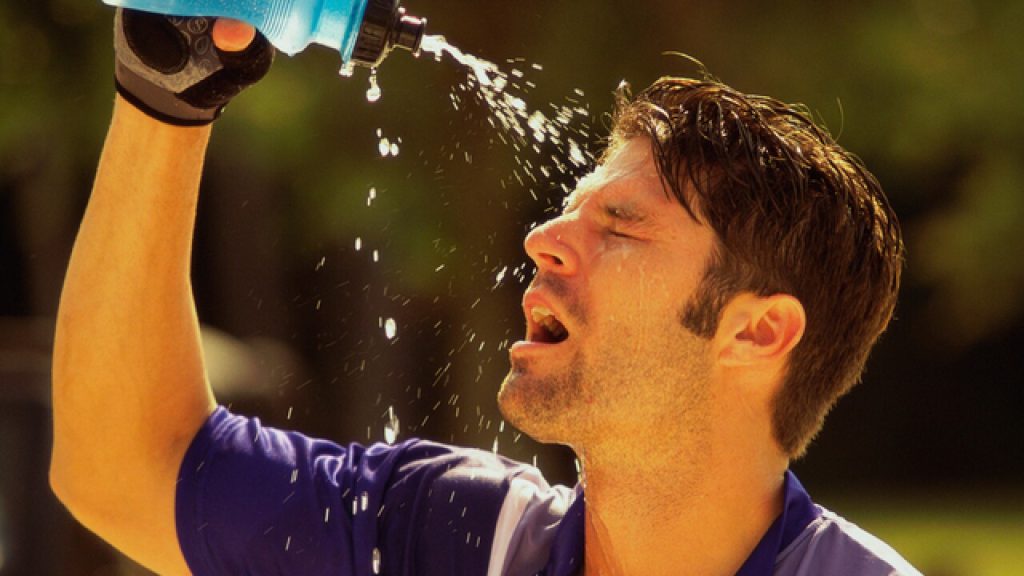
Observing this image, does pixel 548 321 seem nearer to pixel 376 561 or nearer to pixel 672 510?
pixel 672 510

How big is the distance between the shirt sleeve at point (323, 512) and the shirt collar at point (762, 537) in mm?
148

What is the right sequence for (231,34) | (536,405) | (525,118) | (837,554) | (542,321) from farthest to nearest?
(525,118) → (542,321) → (536,405) → (837,554) → (231,34)

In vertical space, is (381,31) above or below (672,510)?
above

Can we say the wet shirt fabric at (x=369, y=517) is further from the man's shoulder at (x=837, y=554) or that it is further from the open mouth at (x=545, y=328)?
the open mouth at (x=545, y=328)

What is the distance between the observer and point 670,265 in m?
3.69

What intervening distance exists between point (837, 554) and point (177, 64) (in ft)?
5.22

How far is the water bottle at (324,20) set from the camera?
3246mm

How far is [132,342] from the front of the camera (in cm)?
357

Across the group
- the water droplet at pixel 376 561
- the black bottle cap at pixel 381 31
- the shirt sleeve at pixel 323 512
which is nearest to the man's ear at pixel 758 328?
the shirt sleeve at pixel 323 512

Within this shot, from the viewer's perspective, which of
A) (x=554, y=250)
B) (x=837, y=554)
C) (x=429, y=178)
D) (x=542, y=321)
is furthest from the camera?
(x=429, y=178)

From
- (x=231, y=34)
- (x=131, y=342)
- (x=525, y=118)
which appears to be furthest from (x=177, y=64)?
(x=525, y=118)

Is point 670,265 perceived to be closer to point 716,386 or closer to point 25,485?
point 716,386

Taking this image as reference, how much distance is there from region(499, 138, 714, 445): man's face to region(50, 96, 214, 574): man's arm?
0.71 m

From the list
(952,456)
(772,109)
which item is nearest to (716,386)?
(772,109)
